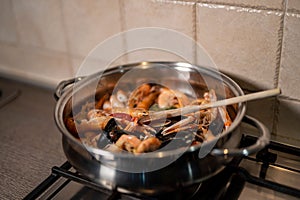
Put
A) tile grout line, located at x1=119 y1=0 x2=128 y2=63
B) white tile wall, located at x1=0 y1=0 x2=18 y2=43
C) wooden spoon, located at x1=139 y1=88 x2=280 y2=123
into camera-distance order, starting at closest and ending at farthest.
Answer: wooden spoon, located at x1=139 y1=88 x2=280 y2=123, tile grout line, located at x1=119 y1=0 x2=128 y2=63, white tile wall, located at x1=0 y1=0 x2=18 y2=43

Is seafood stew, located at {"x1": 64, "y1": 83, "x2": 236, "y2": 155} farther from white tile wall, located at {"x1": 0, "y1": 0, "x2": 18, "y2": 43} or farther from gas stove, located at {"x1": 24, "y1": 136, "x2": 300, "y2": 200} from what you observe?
white tile wall, located at {"x1": 0, "y1": 0, "x2": 18, "y2": 43}

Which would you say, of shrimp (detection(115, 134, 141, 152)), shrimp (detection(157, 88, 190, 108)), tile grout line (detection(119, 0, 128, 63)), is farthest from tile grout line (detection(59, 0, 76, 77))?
shrimp (detection(115, 134, 141, 152))

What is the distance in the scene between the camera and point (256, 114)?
88cm

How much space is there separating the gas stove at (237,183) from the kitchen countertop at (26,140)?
0.20ft

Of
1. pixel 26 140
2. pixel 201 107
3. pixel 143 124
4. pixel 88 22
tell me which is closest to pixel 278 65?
pixel 201 107

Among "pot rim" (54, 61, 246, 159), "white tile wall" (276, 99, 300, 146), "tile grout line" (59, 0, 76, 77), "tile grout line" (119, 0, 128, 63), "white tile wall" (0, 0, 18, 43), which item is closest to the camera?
"pot rim" (54, 61, 246, 159)

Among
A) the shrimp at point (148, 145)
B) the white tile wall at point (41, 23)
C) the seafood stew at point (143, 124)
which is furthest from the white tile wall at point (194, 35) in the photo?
the shrimp at point (148, 145)

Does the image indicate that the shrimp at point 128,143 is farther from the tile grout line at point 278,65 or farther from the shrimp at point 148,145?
the tile grout line at point 278,65

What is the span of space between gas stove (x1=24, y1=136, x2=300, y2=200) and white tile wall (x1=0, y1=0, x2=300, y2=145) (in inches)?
2.9

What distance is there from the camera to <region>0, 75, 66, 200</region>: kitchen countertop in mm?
826

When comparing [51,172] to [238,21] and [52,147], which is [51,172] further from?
[238,21]

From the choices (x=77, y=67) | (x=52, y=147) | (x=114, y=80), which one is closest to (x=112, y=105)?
(x=114, y=80)

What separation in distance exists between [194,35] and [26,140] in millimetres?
460

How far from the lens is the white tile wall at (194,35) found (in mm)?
790
